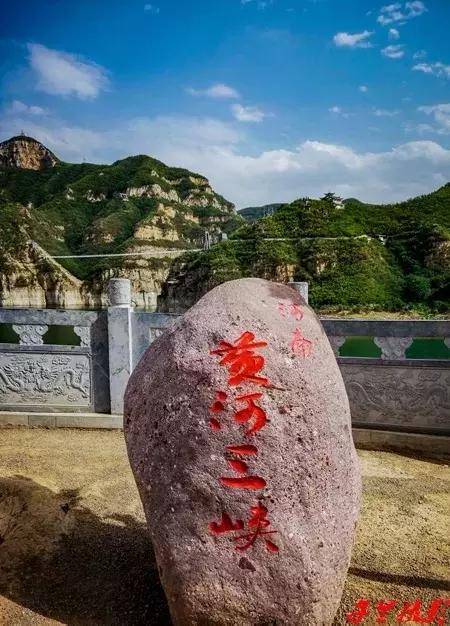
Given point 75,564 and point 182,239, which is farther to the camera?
point 182,239

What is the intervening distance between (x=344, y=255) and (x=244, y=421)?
45.1m

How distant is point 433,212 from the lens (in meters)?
52.4

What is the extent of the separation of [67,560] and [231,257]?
4938 cm

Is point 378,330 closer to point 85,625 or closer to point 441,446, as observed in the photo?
point 441,446

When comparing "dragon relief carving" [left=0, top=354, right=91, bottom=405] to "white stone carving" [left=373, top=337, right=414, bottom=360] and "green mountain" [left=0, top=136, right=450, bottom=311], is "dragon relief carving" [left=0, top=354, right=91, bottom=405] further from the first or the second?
"green mountain" [left=0, top=136, right=450, bottom=311]

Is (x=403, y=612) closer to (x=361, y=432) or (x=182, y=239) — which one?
(x=361, y=432)

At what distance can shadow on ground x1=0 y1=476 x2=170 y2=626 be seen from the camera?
2758mm

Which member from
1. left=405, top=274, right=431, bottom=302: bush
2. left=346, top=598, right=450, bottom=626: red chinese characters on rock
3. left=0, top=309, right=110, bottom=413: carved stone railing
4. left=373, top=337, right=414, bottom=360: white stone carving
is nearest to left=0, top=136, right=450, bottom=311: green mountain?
left=405, top=274, right=431, bottom=302: bush

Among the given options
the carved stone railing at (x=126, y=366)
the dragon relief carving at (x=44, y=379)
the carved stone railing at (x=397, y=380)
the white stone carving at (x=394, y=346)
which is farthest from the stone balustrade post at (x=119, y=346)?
the white stone carving at (x=394, y=346)

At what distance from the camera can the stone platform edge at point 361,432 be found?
5.59 meters

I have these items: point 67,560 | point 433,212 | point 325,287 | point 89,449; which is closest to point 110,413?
point 89,449

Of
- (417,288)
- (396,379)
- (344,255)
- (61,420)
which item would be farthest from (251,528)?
(344,255)

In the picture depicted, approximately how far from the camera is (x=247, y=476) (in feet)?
7.50

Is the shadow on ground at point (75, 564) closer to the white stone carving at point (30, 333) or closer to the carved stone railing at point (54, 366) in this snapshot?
the carved stone railing at point (54, 366)
